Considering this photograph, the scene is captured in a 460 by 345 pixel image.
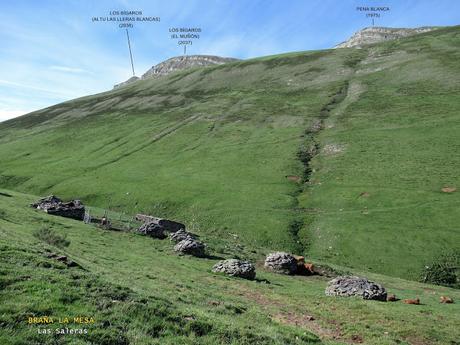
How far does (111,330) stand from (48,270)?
7504 millimetres

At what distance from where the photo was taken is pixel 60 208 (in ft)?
188

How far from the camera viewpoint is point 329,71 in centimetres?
17475

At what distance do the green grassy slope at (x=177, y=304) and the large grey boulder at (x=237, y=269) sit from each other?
1.25m

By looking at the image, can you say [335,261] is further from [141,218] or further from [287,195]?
[141,218]

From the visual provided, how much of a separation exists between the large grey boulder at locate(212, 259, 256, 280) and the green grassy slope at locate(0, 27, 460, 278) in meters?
18.9

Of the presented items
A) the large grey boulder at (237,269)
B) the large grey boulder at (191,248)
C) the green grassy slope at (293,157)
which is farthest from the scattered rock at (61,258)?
the green grassy slope at (293,157)

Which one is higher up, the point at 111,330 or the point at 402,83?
the point at 402,83

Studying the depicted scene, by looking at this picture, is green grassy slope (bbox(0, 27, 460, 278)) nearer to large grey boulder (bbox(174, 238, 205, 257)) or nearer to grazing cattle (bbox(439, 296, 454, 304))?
grazing cattle (bbox(439, 296, 454, 304))

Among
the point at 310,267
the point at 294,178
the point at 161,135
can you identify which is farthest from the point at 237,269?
the point at 161,135

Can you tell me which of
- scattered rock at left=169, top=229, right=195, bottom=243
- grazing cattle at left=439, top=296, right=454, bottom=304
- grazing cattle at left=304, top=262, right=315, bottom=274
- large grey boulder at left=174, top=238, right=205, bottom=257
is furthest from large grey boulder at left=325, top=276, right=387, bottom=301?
scattered rock at left=169, top=229, right=195, bottom=243

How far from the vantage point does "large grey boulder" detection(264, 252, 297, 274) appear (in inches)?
1778

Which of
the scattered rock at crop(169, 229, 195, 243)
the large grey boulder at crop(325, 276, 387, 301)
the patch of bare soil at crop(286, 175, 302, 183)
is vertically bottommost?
the large grey boulder at crop(325, 276, 387, 301)

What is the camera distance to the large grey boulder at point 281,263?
4516 centimetres

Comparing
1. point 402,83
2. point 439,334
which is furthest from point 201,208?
point 402,83
